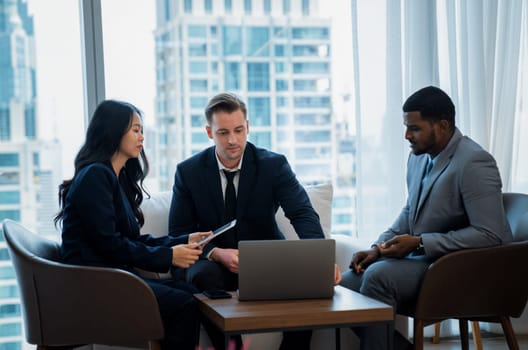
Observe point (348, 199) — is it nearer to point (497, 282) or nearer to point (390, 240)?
point (390, 240)

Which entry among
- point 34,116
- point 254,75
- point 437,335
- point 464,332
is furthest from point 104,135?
point 437,335

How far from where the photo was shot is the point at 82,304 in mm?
2531

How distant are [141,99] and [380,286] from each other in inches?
Answer: 64.7

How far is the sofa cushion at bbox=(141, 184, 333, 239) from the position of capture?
10.9ft

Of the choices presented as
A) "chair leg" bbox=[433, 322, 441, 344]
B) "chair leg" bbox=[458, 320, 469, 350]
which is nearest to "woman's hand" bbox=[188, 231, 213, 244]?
"chair leg" bbox=[458, 320, 469, 350]

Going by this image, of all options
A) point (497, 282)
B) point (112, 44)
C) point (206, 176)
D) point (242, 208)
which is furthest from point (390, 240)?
point (112, 44)

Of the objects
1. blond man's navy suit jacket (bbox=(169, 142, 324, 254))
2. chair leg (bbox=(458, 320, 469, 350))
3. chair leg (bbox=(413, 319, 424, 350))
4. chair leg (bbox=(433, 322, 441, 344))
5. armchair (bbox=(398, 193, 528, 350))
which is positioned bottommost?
chair leg (bbox=(433, 322, 441, 344))

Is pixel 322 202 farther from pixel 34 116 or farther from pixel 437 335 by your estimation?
pixel 34 116

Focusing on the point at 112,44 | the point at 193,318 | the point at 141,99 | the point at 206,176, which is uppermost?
the point at 112,44

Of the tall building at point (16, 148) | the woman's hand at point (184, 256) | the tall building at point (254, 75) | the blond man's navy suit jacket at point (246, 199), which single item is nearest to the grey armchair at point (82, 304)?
the woman's hand at point (184, 256)

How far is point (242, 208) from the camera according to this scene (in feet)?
10.4

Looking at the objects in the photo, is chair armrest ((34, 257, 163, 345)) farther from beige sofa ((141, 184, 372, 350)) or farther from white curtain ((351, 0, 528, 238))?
white curtain ((351, 0, 528, 238))

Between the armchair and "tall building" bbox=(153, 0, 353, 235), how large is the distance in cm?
131

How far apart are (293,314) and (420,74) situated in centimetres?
202
